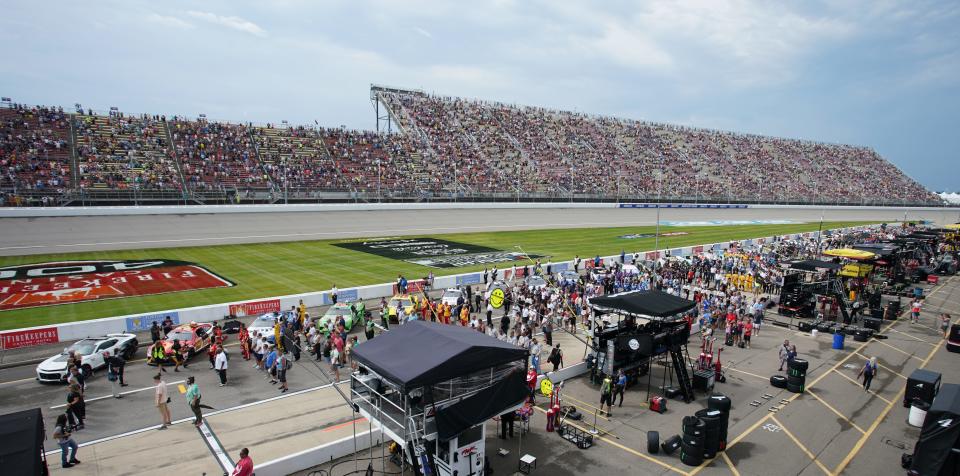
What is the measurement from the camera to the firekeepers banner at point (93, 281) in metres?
24.1

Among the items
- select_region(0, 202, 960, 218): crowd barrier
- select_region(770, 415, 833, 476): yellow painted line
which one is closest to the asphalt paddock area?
select_region(770, 415, 833, 476): yellow painted line

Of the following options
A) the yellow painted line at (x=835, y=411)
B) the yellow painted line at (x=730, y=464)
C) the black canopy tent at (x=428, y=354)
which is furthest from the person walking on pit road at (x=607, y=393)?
the yellow painted line at (x=835, y=411)

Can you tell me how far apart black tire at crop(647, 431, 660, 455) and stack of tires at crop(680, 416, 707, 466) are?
560 mm

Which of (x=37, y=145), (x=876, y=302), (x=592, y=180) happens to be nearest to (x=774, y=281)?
(x=876, y=302)

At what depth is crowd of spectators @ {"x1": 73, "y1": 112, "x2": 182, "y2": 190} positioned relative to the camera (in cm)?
3978

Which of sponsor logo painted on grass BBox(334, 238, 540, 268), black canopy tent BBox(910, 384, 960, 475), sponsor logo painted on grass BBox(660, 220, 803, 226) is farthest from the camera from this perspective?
sponsor logo painted on grass BBox(660, 220, 803, 226)

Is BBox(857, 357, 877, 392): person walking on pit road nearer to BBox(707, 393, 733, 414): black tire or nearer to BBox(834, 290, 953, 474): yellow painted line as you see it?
BBox(834, 290, 953, 474): yellow painted line

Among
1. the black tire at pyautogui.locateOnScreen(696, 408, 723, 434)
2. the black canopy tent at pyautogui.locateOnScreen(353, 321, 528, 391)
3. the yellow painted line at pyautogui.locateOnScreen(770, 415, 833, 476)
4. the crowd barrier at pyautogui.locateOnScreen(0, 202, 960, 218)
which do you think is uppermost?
the crowd barrier at pyautogui.locateOnScreen(0, 202, 960, 218)

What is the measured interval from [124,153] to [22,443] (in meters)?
44.4

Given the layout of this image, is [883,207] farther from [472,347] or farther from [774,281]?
[472,347]

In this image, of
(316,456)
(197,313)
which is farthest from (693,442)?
(197,313)

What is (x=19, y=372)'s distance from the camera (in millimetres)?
16141

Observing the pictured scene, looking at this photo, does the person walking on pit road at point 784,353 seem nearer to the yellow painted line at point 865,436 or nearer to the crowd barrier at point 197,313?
the yellow painted line at point 865,436

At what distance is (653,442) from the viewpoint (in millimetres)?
11977
